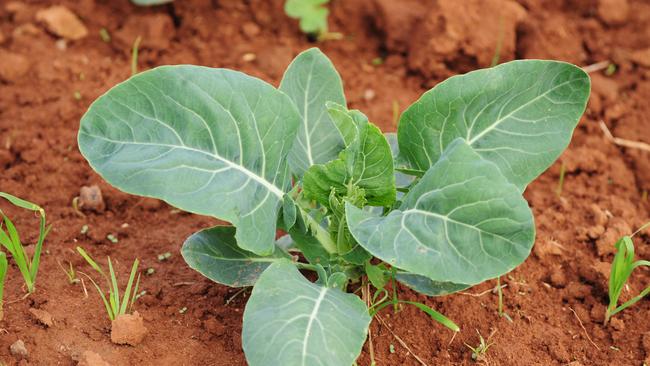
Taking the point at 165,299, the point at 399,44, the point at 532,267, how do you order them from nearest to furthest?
the point at 165,299
the point at 532,267
the point at 399,44

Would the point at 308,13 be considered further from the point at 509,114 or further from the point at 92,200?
the point at 509,114

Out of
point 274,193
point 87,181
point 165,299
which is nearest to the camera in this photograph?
point 274,193

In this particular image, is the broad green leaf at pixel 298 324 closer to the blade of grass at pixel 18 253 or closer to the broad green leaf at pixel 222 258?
the broad green leaf at pixel 222 258

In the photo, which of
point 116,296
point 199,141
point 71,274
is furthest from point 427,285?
point 71,274

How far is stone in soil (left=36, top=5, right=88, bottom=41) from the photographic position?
4.16m

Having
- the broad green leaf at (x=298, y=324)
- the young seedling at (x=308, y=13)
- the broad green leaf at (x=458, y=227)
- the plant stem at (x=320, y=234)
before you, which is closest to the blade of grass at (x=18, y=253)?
the broad green leaf at (x=298, y=324)

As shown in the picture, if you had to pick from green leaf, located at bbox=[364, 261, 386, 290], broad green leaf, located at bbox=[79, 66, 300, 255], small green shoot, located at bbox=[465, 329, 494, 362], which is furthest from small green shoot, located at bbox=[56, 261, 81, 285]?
small green shoot, located at bbox=[465, 329, 494, 362]

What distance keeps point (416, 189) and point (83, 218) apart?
1.48 m

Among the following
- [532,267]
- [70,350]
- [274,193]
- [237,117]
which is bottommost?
[532,267]

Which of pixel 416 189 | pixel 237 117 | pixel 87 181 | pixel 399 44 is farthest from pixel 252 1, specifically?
pixel 416 189

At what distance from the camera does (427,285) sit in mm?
2699

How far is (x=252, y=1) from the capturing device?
4480mm

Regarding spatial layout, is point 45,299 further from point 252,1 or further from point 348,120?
point 252,1

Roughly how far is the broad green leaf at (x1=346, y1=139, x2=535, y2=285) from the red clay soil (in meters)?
0.54
